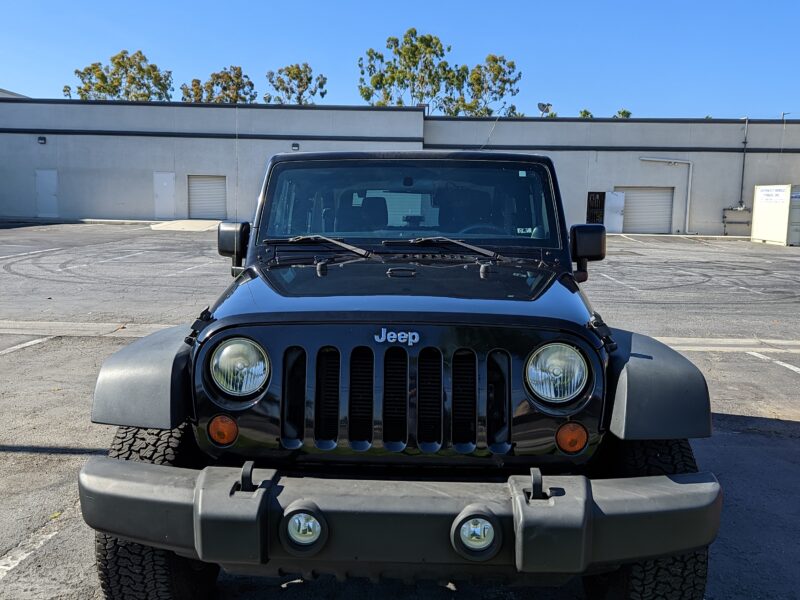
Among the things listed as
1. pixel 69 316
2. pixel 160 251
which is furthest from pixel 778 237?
pixel 69 316

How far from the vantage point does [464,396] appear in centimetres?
255

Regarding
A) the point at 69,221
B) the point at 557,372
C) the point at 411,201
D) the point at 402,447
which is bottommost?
the point at 69,221

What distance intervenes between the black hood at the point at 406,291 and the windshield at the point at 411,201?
15.8 inches

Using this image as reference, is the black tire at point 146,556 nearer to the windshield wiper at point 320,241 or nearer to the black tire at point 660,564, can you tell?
Answer: the windshield wiper at point 320,241

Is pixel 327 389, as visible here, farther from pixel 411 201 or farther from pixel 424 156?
pixel 424 156

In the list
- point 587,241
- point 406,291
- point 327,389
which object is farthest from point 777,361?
point 327,389

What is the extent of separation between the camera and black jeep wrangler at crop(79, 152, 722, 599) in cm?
224

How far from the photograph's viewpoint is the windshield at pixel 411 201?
3895mm

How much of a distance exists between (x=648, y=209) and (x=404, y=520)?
34040mm

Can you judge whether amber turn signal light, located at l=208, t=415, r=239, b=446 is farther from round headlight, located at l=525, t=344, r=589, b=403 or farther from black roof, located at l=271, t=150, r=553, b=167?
black roof, located at l=271, t=150, r=553, b=167

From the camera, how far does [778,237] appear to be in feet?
92.7

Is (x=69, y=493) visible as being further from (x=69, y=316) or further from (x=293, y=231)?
(x=69, y=316)

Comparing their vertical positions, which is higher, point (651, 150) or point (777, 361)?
point (651, 150)

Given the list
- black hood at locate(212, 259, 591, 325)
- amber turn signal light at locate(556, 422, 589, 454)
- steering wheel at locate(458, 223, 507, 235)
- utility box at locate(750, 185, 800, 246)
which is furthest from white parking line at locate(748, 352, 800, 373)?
utility box at locate(750, 185, 800, 246)
